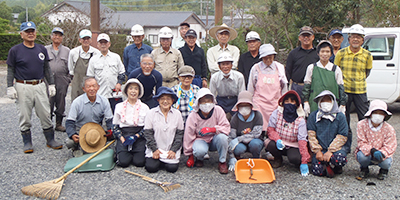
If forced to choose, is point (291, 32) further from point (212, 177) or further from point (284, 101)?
point (212, 177)

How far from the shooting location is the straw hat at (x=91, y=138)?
16.4 feet

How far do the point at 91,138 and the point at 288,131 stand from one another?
2812 millimetres

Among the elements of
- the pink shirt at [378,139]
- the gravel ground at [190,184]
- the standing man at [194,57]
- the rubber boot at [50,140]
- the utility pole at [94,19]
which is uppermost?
the utility pole at [94,19]

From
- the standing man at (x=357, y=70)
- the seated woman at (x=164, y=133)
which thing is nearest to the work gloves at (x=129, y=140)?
the seated woman at (x=164, y=133)

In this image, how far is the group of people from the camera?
454 centimetres

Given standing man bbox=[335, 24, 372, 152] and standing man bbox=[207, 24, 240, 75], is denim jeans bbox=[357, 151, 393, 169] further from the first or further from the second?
standing man bbox=[207, 24, 240, 75]

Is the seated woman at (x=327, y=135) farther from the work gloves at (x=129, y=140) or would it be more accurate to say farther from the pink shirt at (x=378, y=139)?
the work gloves at (x=129, y=140)

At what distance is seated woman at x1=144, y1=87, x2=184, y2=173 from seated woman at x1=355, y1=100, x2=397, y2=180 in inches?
94.0

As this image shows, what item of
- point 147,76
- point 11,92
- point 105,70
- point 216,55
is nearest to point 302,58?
point 216,55

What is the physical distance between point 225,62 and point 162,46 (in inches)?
53.2

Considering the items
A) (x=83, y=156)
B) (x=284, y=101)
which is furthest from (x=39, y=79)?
(x=284, y=101)

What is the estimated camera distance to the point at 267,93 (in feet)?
17.3

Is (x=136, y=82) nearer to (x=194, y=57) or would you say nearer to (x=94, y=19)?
(x=194, y=57)

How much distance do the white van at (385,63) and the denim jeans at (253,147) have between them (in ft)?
15.8
